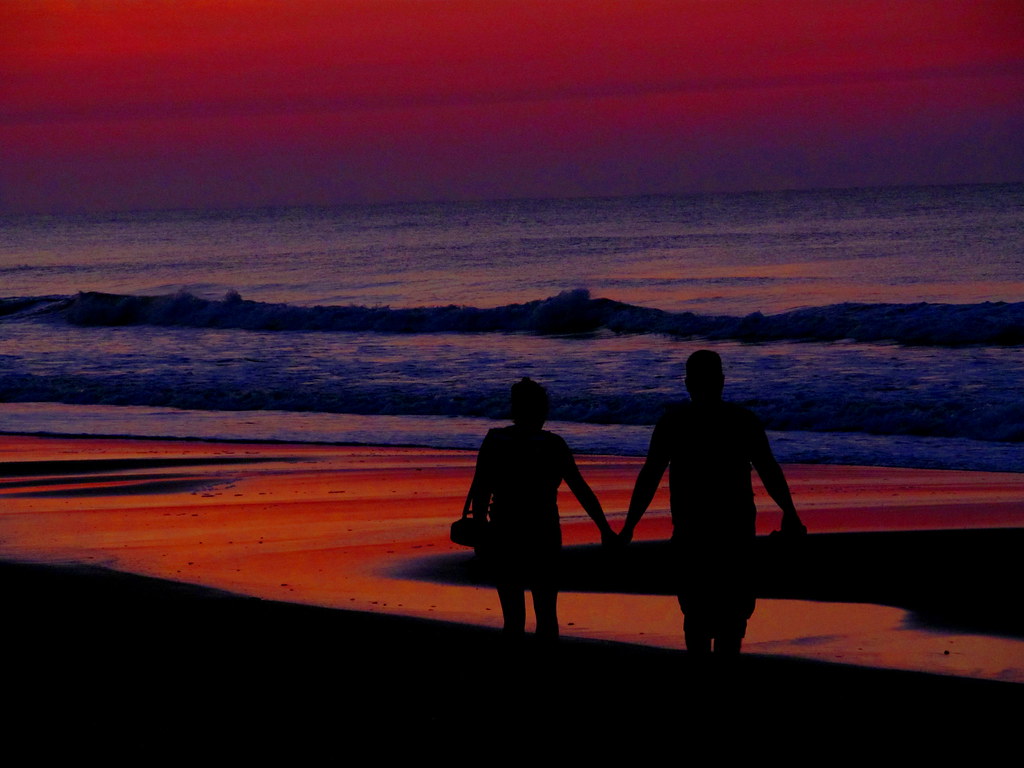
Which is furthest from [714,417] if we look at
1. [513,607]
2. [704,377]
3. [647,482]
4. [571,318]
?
[571,318]

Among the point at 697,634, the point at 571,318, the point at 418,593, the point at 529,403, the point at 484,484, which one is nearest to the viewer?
the point at 697,634

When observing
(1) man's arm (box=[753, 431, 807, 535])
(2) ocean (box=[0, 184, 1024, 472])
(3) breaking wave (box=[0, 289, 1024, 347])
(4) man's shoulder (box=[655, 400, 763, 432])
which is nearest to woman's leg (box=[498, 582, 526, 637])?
(4) man's shoulder (box=[655, 400, 763, 432])

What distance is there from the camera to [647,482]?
18.1 feet

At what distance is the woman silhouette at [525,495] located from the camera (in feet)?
19.0

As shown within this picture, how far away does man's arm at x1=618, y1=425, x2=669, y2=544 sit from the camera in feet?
17.7

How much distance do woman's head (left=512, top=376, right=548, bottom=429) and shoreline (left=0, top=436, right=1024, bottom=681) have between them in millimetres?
1822

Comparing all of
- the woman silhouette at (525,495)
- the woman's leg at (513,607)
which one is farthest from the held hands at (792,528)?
the woman's leg at (513,607)

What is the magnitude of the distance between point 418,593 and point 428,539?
159 cm

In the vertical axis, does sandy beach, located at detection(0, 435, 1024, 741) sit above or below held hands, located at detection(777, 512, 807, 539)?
below

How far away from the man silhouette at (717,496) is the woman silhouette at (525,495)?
60 cm

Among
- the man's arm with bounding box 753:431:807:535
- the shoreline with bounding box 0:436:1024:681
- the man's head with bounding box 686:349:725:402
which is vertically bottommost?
the shoreline with bounding box 0:436:1024:681

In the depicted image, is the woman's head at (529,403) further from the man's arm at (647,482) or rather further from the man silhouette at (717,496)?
the man silhouette at (717,496)

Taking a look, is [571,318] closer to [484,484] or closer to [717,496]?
[484,484]

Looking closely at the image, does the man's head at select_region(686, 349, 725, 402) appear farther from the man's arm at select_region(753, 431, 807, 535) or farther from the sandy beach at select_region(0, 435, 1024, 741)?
the sandy beach at select_region(0, 435, 1024, 741)
